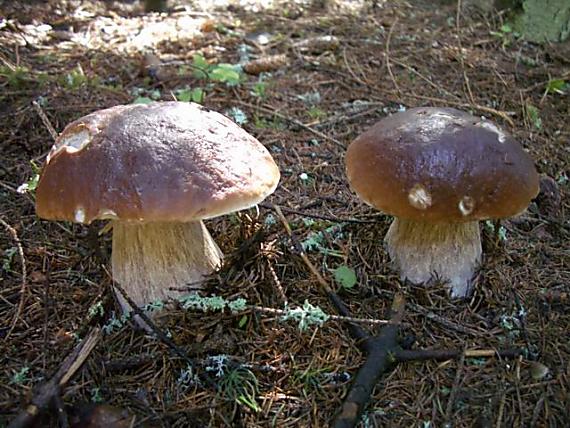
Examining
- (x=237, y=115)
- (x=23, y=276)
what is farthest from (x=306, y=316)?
(x=237, y=115)

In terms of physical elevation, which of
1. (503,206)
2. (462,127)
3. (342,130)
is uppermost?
(462,127)

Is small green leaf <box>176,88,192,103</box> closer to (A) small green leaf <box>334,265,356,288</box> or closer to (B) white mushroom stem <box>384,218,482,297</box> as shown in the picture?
(A) small green leaf <box>334,265,356,288</box>

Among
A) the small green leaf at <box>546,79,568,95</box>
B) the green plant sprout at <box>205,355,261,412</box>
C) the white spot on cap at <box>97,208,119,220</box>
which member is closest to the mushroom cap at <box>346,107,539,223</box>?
the green plant sprout at <box>205,355,261,412</box>

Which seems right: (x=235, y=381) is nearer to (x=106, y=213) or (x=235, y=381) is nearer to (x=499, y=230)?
(x=106, y=213)

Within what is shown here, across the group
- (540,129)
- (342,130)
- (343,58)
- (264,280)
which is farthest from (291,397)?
(343,58)

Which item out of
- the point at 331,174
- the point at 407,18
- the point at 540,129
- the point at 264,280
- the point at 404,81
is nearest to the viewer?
the point at 264,280

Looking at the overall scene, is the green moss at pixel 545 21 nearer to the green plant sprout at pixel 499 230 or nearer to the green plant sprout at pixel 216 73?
the green plant sprout at pixel 216 73

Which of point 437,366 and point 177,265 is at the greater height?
point 177,265

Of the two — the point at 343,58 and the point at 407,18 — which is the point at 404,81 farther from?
the point at 407,18
